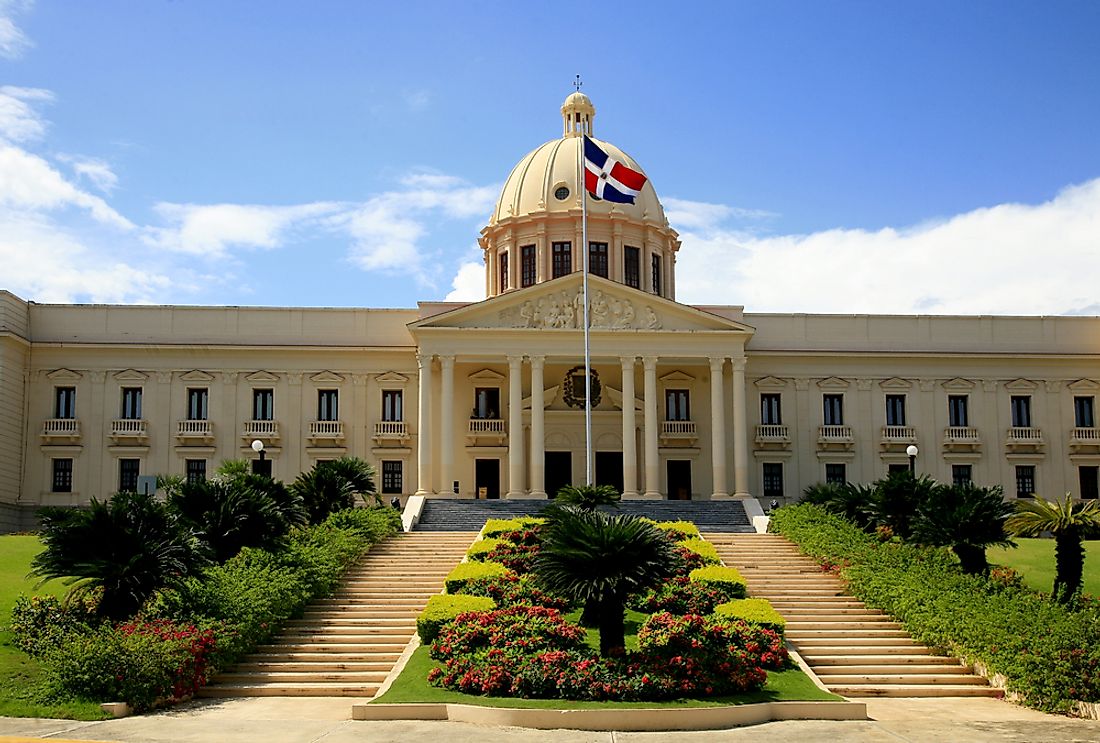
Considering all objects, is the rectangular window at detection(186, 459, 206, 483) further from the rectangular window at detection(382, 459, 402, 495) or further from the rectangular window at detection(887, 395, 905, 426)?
the rectangular window at detection(887, 395, 905, 426)

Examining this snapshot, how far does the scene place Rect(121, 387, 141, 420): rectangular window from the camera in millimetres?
52094

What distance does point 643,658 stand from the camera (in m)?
20.9

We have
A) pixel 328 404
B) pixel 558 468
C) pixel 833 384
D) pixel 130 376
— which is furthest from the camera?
pixel 833 384

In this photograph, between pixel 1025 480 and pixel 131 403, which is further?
pixel 1025 480

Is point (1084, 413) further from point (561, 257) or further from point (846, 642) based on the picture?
point (846, 642)

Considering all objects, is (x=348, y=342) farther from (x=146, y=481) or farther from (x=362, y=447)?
(x=146, y=481)

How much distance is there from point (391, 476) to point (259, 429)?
598 centimetres

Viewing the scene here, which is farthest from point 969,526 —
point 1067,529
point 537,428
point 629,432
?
point 537,428

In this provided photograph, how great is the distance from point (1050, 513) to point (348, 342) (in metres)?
32.9

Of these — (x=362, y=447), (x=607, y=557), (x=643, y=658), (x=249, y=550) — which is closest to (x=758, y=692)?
(x=643, y=658)

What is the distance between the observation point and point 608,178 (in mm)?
41656

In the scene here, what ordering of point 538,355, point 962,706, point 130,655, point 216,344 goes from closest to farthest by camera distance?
point 130,655 < point 962,706 < point 538,355 < point 216,344

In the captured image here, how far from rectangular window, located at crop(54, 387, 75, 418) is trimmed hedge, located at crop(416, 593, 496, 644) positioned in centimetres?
3123

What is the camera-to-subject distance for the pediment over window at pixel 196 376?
52.3 m
